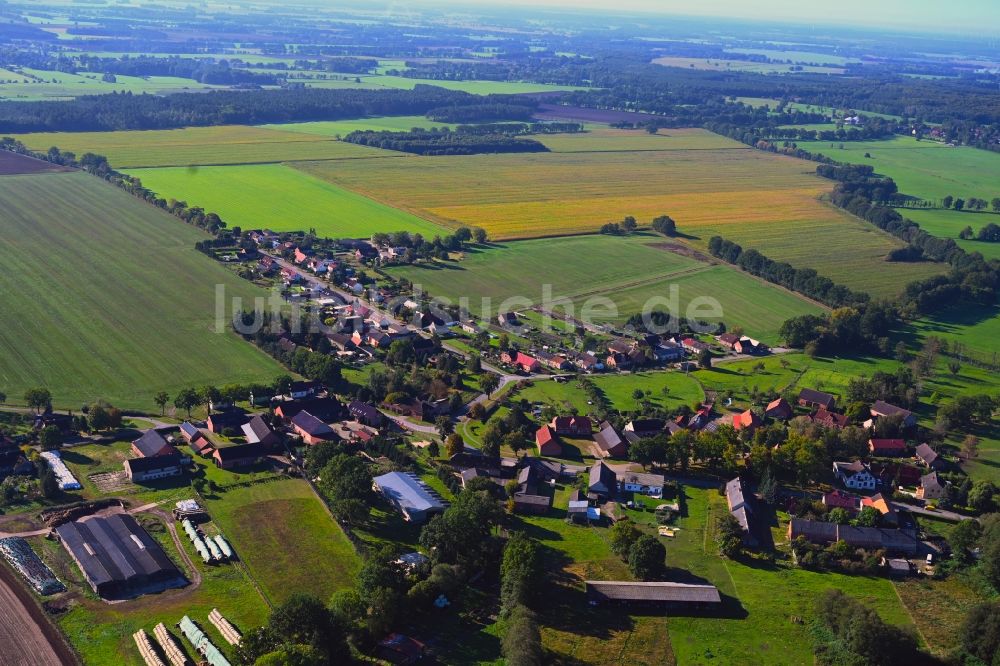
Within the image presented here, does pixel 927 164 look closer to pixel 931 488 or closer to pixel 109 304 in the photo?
pixel 931 488

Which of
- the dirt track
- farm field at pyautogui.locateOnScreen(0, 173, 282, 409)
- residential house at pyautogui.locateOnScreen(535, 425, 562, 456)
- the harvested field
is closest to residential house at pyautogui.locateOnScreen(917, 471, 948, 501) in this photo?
residential house at pyautogui.locateOnScreen(535, 425, 562, 456)

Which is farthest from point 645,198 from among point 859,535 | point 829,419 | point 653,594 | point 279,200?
point 653,594

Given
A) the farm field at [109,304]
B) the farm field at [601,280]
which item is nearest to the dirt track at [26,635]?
the farm field at [109,304]

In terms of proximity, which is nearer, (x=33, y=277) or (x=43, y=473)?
(x=43, y=473)

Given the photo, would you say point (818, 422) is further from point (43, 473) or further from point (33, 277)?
point (33, 277)

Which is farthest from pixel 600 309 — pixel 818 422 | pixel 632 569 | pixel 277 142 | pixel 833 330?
pixel 277 142

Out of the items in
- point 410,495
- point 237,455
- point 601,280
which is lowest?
point 410,495
